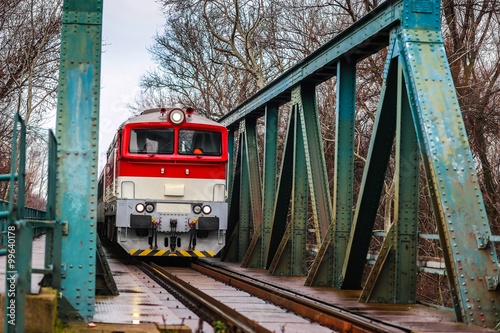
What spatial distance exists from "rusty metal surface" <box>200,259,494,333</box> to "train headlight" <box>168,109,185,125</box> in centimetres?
576

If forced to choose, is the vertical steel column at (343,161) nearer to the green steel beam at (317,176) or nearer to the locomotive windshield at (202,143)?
the green steel beam at (317,176)

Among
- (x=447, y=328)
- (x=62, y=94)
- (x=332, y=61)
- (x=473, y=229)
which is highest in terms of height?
(x=332, y=61)

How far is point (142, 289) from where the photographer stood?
40.1 ft

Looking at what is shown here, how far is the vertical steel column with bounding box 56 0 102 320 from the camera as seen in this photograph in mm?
8109

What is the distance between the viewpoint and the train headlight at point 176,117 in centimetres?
1802

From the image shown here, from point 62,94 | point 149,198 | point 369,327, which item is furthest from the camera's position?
point 149,198

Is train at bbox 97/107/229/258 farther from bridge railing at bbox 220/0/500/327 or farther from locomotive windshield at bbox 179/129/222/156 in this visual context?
bridge railing at bbox 220/0/500/327

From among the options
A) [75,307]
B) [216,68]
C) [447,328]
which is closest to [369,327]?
[447,328]

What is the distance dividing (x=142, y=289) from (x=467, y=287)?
5.49 metres

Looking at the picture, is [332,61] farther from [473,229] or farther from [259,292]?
[473,229]

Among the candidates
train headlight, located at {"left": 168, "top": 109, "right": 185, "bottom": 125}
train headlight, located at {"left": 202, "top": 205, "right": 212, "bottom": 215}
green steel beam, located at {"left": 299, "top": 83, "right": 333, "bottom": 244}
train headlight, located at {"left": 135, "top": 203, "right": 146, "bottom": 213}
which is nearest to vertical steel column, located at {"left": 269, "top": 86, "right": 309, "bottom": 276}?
green steel beam, located at {"left": 299, "top": 83, "right": 333, "bottom": 244}

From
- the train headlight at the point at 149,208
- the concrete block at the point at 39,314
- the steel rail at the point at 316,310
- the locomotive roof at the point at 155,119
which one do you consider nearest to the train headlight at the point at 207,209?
the train headlight at the point at 149,208

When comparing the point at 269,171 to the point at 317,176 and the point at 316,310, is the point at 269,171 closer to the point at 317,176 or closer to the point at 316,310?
the point at 317,176

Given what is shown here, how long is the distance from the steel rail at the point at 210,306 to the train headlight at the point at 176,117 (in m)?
3.67
